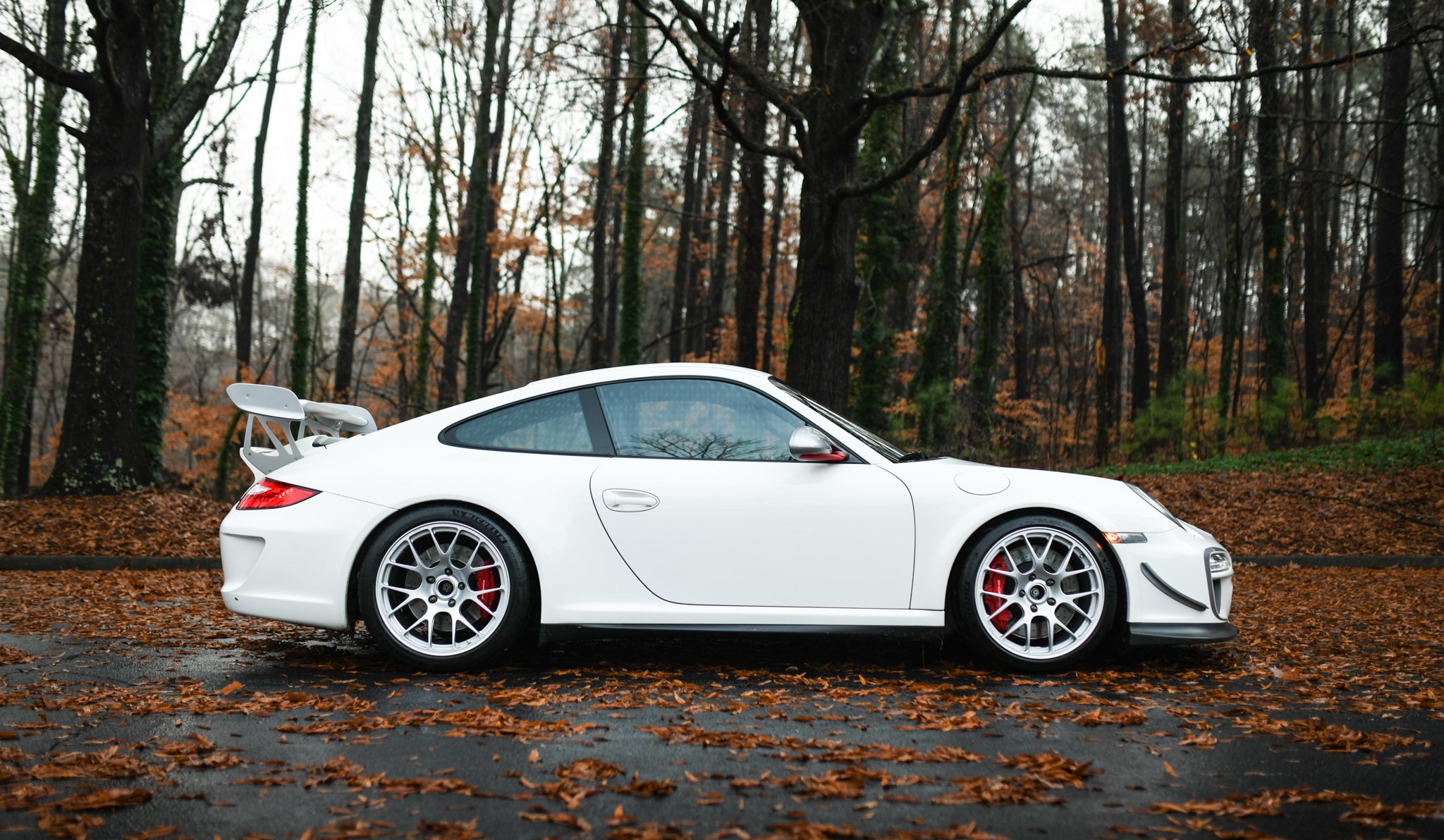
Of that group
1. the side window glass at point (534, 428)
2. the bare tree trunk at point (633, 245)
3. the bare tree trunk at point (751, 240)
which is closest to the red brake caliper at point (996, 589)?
the side window glass at point (534, 428)

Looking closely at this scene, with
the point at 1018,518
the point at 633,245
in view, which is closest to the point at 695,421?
the point at 1018,518

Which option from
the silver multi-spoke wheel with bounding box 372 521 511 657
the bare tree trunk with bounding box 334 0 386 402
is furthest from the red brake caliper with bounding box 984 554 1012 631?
the bare tree trunk with bounding box 334 0 386 402

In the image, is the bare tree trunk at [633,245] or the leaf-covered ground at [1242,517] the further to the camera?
the bare tree trunk at [633,245]

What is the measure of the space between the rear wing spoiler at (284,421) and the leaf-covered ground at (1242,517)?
5.44 metres

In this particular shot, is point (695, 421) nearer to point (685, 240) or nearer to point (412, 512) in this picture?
point (412, 512)

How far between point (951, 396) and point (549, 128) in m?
12.6

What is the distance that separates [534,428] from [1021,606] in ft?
7.97

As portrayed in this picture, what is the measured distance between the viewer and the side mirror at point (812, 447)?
4.68 metres

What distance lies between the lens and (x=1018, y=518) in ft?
15.8

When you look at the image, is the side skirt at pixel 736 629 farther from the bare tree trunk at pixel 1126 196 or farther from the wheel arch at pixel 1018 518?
the bare tree trunk at pixel 1126 196

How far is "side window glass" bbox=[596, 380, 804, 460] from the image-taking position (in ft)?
16.3

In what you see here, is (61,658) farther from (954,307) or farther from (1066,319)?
(1066,319)

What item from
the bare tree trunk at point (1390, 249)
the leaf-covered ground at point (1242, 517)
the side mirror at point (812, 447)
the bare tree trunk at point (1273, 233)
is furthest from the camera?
the bare tree trunk at point (1390, 249)

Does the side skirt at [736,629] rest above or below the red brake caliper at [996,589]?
below
